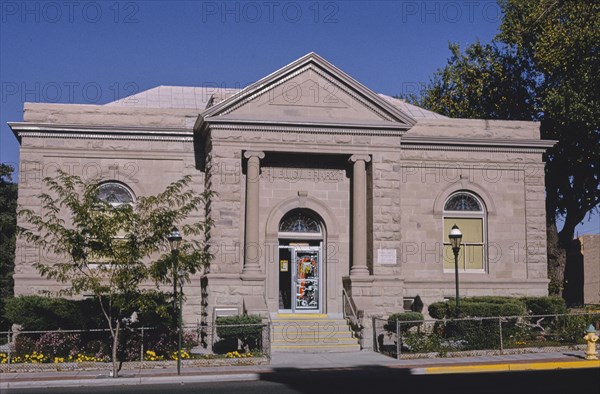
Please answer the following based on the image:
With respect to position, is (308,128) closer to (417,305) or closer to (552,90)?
(417,305)

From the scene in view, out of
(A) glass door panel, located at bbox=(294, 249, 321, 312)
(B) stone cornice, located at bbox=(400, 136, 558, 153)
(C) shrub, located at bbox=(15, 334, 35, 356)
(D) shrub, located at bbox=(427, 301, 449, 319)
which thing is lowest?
(C) shrub, located at bbox=(15, 334, 35, 356)

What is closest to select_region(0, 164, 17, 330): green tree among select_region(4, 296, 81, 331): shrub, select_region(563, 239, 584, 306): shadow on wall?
select_region(4, 296, 81, 331): shrub

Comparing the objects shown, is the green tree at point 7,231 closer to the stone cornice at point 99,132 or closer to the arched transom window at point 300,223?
the stone cornice at point 99,132

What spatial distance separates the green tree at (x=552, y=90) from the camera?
36.8 m

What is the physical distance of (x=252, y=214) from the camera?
89.9ft

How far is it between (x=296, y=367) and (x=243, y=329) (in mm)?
2689

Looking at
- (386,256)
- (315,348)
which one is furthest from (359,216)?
(315,348)

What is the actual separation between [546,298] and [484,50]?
19691 millimetres

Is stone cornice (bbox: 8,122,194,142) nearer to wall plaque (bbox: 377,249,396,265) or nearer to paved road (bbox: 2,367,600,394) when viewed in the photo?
wall plaque (bbox: 377,249,396,265)

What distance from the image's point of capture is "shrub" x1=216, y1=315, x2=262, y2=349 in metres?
23.2

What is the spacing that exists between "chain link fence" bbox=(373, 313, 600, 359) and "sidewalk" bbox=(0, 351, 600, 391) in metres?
0.69

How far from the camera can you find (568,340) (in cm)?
2497

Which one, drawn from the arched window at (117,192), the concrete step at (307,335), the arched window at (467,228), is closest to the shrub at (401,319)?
the concrete step at (307,335)

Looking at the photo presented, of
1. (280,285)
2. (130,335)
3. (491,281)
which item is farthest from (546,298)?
(130,335)
